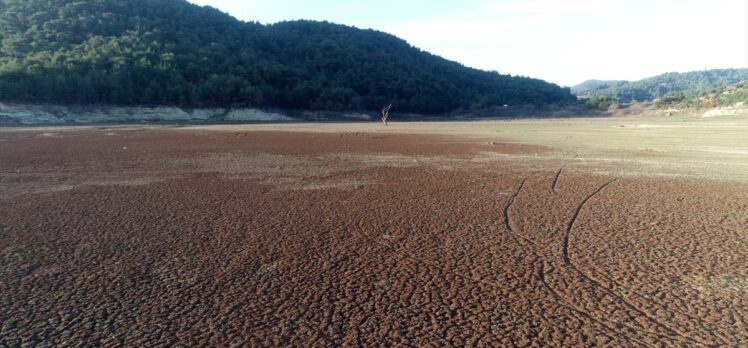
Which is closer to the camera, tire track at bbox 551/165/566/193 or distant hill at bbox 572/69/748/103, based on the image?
tire track at bbox 551/165/566/193

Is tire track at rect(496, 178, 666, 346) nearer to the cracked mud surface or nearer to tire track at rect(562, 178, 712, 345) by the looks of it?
A: the cracked mud surface

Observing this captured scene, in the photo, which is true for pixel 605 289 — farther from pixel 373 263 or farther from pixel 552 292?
pixel 373 263

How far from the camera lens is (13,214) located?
25.4 ft

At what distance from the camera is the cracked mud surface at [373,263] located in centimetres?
380

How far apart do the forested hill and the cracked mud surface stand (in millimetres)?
50795

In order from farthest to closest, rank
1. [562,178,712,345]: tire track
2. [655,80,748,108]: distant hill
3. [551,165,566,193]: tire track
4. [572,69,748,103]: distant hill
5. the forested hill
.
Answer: [572,69,748,103]: distant hill → [655,80,748,108]: distant hill → the forested hill → [551,165,566,193]: tire track → [562,178,712,345]: tire track

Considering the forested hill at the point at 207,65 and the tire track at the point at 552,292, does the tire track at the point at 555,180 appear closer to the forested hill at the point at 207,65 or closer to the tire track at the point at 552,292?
the tire track at the point at 552,292

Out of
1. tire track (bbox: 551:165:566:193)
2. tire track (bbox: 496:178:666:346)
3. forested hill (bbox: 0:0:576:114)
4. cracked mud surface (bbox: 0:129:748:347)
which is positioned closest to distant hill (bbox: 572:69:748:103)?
forested hill (bbox: 0:0:576:114)

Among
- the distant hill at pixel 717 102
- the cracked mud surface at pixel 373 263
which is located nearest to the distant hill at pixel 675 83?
the distant hill at pixel 717 102

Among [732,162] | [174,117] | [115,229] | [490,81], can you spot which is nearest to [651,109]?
[490,81]

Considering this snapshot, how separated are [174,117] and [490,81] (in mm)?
87123

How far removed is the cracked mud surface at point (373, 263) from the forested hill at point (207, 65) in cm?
5079

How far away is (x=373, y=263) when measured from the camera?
5.45 meters

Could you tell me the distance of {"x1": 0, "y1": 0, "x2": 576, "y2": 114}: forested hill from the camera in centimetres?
5431
